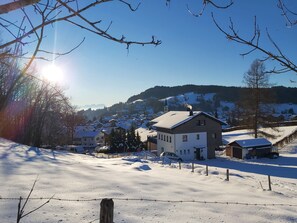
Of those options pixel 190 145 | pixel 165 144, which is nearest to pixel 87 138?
pixel 165 144

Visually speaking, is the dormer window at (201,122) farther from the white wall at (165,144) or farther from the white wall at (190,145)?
the white wall at (165,144)

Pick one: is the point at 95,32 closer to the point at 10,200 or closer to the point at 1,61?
the point at 1,61

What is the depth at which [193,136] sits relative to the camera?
1310 inches

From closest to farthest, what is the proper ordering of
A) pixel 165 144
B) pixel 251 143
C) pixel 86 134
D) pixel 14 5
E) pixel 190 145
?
pixel 14 5 < pixel 251 143 < pixel 190 145 < pixel 165 144 < pixel 86 134

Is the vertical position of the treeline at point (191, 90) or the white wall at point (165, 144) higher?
the treeline at point (191, 90)

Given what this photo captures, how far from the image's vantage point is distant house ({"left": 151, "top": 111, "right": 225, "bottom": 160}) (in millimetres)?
32469

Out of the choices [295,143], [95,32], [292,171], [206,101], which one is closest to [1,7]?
[95,32]

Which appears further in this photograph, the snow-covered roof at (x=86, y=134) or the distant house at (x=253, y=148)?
the snow-covered roof at (x=86, y=134)

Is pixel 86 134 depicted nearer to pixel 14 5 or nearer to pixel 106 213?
pixel 106 213

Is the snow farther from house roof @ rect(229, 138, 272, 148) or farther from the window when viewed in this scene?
the window

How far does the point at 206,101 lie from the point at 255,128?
406 feet

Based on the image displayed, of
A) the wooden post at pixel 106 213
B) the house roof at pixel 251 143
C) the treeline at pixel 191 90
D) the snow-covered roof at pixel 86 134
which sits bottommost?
the wooden post at pixel 106 213

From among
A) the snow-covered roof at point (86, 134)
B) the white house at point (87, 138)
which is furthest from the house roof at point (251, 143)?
the snow-covered roof at point (86, 134)

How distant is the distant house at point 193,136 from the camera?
32.5m
